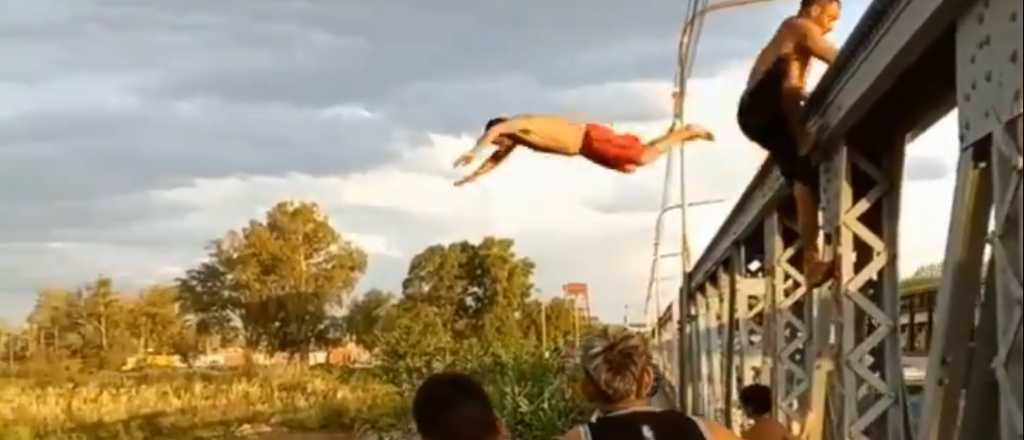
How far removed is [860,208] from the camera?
6.61m

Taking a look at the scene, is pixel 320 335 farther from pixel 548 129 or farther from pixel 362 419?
pixel 548 129

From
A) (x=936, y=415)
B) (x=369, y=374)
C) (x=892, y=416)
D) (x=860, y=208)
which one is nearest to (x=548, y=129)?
(x=860, y=208)

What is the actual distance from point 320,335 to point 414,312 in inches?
845

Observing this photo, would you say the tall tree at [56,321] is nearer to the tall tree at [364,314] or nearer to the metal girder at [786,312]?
the tall tree at [364,314]

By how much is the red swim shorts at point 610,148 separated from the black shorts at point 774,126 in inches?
19.8

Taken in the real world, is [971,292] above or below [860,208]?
below

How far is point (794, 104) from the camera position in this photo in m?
6.97

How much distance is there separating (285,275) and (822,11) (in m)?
75.5

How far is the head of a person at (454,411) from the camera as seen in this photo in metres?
3.20

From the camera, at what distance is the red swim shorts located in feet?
21.9

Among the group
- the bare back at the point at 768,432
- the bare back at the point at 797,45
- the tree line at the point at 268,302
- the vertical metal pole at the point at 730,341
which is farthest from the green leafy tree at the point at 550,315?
the bare back at the point at 768,432

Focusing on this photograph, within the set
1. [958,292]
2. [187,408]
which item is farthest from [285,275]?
[958,292]

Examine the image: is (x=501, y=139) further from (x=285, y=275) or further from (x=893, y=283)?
(x=285, y=275)

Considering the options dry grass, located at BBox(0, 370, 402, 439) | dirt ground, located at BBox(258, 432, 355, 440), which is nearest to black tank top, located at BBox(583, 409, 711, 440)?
dry grass, located at BBox(0, 370, 402, 439)
